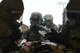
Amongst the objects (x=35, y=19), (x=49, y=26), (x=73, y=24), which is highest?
(x=73, y=24)

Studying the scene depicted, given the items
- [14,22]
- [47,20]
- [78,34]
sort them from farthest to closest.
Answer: [47,20], [14,22], [78,34]

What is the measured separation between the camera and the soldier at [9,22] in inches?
179

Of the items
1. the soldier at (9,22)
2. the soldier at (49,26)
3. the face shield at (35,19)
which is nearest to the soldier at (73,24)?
the soldier at (49,26)

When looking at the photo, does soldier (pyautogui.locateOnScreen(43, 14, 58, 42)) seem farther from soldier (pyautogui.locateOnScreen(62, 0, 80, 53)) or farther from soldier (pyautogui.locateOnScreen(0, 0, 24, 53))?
soldier (pyautogui.locateOnScreen(0, 0, 24, 53))

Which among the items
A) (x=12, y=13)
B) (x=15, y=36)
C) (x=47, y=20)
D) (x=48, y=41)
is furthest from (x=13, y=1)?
(x=47, y=20)

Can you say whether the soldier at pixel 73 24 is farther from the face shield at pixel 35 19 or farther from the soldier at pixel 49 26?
the face shield at pixel 35 19

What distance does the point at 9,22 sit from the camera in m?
4.66

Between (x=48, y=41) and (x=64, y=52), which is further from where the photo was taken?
(x=48, y=41)

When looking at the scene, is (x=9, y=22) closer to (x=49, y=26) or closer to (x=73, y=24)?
(x=73, y=24)

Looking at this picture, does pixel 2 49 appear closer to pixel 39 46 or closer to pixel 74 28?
pixel 39 46

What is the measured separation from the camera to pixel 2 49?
458 centimetres

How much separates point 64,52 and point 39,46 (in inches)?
16.5

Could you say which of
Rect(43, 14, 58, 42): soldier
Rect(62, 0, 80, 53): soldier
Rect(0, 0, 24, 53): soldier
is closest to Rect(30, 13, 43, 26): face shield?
Rect(43, 14, 58, 42): soldier

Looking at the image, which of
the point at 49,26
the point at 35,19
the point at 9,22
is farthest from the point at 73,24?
the point at 49,26
